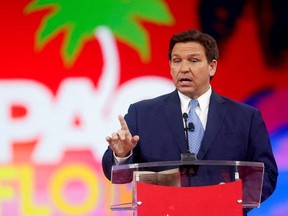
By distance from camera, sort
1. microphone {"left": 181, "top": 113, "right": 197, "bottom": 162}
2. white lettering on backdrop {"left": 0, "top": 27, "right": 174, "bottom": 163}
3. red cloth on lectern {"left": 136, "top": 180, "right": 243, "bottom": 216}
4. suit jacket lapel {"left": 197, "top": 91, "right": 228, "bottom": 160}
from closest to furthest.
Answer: red cloth on lectern {"left": 136, "top": 180, "right": 243, "bottom": 216} < microphone {"left": 181, "top": 113, "right": 197, "bottom": 162} < suit jacket lapel {"left": 197, "top": 91, "right": 228, "bottom": 160} < white lettering on backdrop {"left": 0, "top": 27, "right": 174, "bottom": 163}

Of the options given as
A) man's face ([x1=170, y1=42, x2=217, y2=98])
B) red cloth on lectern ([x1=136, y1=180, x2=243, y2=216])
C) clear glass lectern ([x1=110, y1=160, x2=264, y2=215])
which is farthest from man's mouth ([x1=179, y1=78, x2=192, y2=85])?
red cloth on lectern ([x1=136, y1=180, x2=243, y2=216])

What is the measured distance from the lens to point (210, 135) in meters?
2.84

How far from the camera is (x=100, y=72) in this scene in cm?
434

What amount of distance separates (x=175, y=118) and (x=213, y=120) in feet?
0.53

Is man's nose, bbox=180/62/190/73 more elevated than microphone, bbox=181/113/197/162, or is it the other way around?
man's nose, bbox=180/62/190/73

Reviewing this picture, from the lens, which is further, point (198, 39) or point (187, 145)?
point (198, 39)

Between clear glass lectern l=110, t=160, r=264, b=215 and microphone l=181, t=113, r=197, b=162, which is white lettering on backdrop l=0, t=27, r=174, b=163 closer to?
microphone l=181, t=113, r=197, b=162

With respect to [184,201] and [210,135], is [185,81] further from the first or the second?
[184,201]

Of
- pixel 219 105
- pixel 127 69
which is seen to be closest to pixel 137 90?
pixel 127 69

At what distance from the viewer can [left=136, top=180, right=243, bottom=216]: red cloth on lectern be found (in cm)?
220

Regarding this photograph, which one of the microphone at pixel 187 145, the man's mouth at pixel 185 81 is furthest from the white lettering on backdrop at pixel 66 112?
the microphone at pixel 187 145

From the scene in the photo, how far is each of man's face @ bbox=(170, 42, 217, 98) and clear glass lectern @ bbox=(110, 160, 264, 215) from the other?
69cm

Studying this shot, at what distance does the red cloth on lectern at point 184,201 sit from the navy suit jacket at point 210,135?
54 cm

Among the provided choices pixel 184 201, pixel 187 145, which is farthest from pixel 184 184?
pixel 187 145
